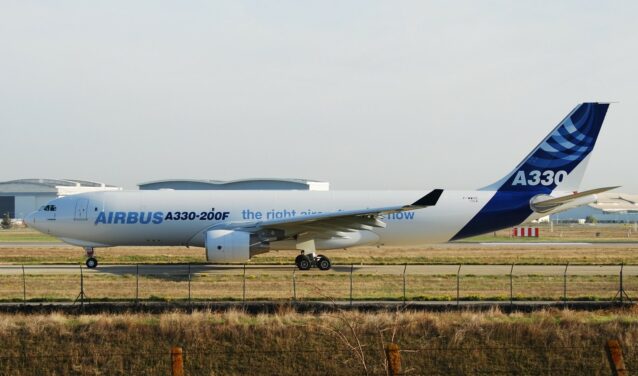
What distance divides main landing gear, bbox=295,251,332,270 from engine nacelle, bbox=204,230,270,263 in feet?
8.73

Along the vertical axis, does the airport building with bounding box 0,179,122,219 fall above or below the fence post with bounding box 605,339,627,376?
above

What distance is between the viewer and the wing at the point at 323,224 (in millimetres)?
31217

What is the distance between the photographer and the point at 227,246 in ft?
103

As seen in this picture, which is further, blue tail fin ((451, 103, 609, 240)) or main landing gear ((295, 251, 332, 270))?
blue tail fin ((451, 103, 609, 240))

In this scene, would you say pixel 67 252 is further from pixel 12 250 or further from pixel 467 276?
pixel 467 276

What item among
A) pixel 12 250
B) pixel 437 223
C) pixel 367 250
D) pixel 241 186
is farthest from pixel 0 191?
pixel 437 223

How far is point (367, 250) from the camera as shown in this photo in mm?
47812

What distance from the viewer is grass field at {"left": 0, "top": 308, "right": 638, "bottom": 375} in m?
16.8

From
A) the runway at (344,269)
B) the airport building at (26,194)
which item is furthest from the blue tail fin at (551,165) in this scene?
the airport building at (26,194)

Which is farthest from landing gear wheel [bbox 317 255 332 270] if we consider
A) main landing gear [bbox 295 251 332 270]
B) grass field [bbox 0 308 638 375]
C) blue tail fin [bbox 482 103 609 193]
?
grass field [bbox 0 308 638 375]

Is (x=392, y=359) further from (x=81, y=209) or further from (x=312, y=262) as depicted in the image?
(x=81, y=209)

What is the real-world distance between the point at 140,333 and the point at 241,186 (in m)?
78.8

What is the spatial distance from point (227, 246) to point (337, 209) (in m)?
6.08

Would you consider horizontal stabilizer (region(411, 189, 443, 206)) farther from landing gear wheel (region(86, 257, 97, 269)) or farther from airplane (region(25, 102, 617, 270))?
landing gear wheel (region(86, 257, 97, 269))
